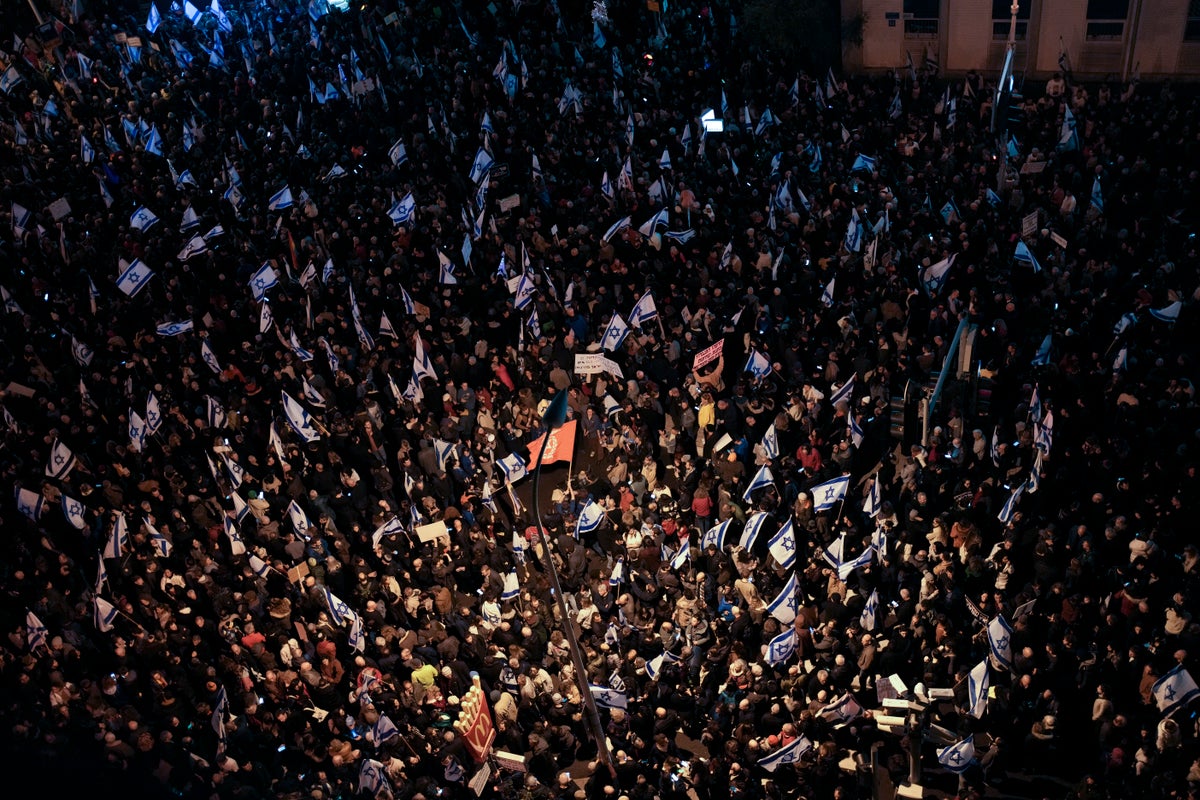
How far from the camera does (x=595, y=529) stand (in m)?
17.8

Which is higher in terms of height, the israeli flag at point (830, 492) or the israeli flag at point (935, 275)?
the israeli flag at point (935, 275)

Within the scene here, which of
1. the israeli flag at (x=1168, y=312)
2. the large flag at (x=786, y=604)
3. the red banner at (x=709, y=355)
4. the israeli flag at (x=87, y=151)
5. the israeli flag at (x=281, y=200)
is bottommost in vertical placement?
the large flag at (x=786, y=604)

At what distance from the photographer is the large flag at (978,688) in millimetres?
13523

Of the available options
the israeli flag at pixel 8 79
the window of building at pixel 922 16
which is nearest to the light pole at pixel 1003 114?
the window of building at pixel 922 16

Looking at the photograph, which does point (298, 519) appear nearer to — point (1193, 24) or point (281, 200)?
point (281, 200)

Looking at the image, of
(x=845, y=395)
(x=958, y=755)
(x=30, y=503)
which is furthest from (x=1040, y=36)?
(x=30, y=503)

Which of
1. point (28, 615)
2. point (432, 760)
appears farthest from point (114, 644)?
point (432, 760)

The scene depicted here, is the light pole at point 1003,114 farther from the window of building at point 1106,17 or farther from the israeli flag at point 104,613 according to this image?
the israeli flag at point 104,613

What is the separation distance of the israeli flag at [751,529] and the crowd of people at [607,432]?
41 millimetres

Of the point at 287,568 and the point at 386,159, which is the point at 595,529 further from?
the point at 386,159

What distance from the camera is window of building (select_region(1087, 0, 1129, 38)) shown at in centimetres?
2918

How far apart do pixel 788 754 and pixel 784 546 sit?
331 centimetres

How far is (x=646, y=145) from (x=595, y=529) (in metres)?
12.3

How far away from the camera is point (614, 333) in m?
20.9
